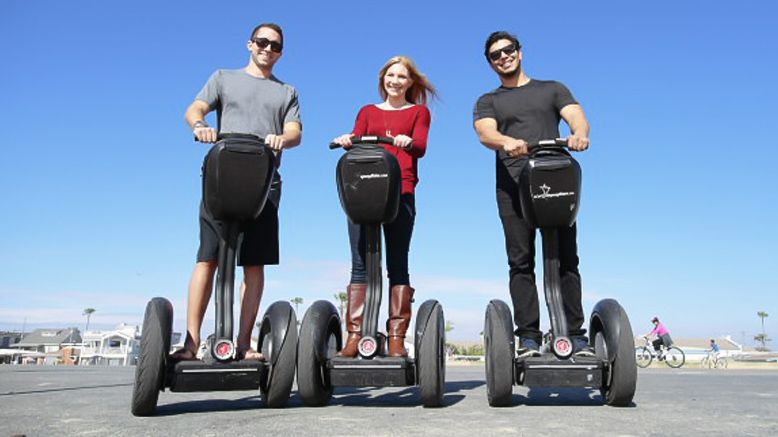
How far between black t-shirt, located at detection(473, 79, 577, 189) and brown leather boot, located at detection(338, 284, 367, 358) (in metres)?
1.28

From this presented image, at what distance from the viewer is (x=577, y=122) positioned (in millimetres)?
4246

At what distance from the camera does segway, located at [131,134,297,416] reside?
3.37m

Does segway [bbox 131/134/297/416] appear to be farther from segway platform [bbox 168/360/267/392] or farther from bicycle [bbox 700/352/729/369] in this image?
bicycle [bbox 700/352/729/369]

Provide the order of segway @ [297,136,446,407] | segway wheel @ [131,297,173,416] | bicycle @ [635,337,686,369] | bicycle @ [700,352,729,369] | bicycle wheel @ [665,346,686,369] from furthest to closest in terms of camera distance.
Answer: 1. bicycle @ [700,352,729,369]
2. bicycle wheel @ [665,346,686,369]
3. bicycle @ [635,337,686,369]
4. segway @ [297,136,446,407]
5. segway wheel @ [131,297,173,416]

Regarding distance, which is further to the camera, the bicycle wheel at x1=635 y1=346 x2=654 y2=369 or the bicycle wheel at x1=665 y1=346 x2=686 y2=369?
the bicycle wheel at x1=665 y1=346 x2=686 y2=369

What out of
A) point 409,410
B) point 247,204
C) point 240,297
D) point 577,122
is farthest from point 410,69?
point 409,410

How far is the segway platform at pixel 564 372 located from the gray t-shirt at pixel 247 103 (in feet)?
7.09

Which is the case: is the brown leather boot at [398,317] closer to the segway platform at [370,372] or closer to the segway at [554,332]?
the segway platform at [370,372]

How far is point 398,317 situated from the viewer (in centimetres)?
405

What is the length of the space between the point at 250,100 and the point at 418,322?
196 cm

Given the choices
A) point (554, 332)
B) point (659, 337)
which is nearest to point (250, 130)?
point (554, 332)

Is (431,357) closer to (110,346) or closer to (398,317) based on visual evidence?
(398,317)

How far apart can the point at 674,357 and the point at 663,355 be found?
67 cm

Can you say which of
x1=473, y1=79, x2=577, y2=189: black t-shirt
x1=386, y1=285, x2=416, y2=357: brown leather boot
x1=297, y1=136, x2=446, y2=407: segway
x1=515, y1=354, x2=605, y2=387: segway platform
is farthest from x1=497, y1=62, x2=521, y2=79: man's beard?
x1=515, y1=354, x2=605, y2=387: segway platform
